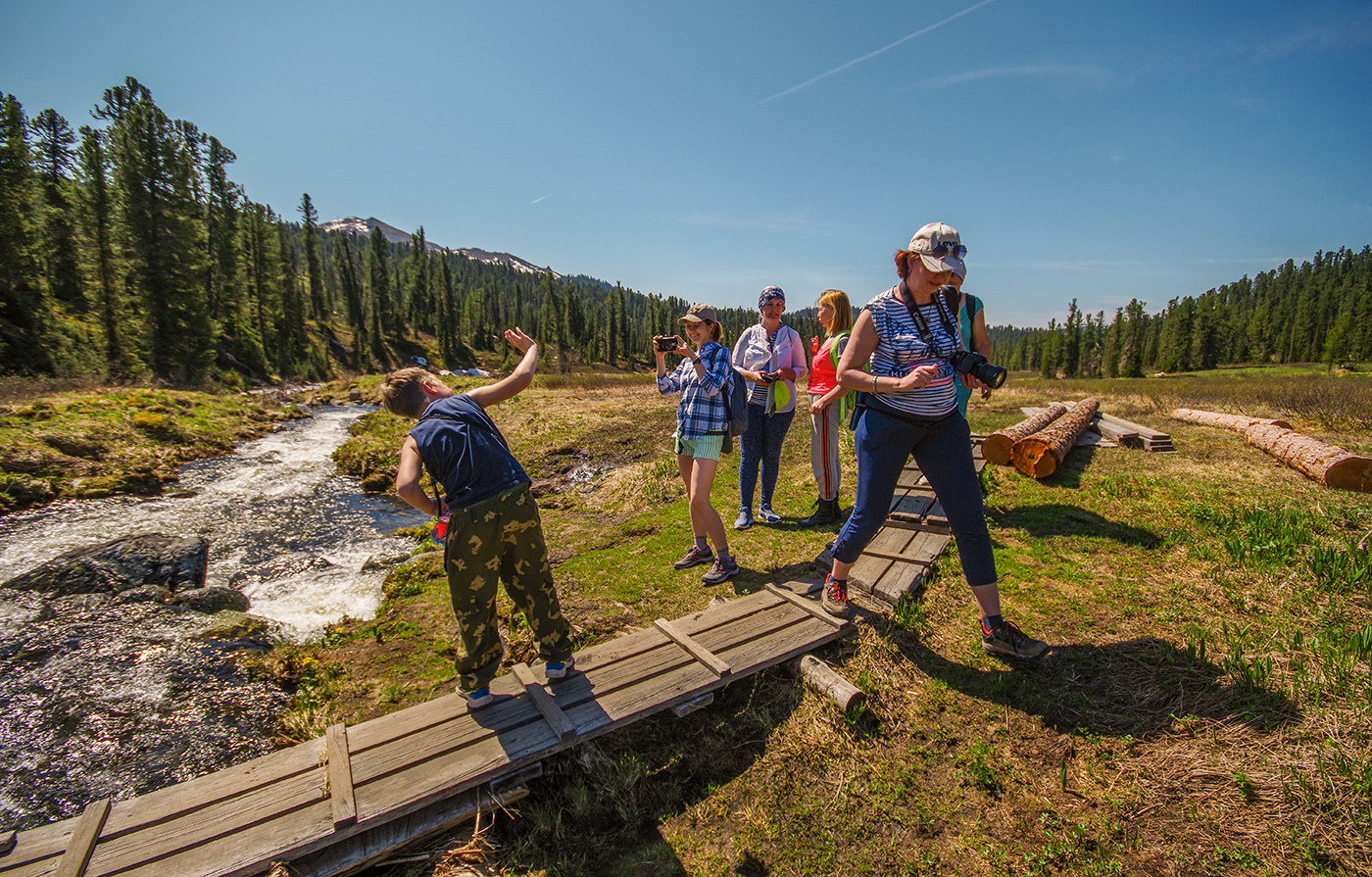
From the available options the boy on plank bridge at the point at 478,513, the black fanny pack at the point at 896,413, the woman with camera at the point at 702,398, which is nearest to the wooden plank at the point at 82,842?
the boy on plank bridge at the point at 478,513

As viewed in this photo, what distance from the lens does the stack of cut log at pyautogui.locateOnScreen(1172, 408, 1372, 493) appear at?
6996mm

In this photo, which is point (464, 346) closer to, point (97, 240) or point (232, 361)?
point (232, 361)

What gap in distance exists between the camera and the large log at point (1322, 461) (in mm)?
6984

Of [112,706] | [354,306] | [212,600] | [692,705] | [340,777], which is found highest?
[354,306]

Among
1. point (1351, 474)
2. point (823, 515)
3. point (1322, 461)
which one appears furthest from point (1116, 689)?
point (1322, 461)

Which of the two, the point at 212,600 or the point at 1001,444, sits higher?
the point at 1001,444

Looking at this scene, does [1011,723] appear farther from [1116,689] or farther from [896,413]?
[896,413]

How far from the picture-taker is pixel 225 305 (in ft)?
145

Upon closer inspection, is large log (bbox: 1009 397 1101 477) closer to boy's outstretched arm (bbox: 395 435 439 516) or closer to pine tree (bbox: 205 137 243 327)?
boy's outstretched arm (bbox: 395 435 439 516)

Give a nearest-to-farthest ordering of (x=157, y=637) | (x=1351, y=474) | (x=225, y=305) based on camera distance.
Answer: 1. (x=157, y=637)
2. (x=1351, y=474)
3. (x=225, y=305)

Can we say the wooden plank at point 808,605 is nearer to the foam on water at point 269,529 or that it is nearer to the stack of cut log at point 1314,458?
the foam on water at point 269,529

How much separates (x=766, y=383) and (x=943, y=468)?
2.61 m

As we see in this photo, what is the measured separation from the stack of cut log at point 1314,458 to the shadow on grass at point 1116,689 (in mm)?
6388

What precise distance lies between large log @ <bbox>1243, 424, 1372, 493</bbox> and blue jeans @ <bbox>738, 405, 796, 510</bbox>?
24.5 feet
